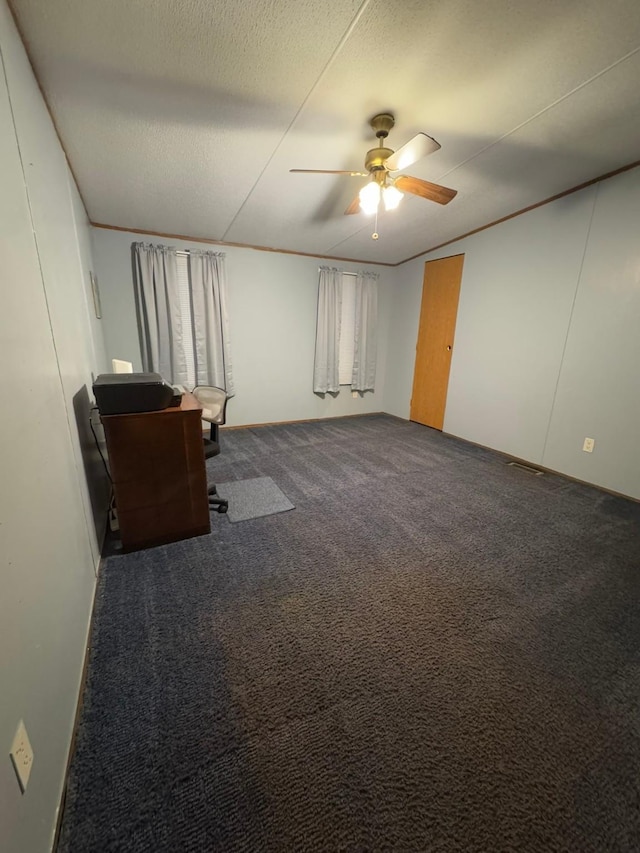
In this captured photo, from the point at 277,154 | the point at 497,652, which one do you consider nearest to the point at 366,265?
the point at 277,154

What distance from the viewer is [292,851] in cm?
78

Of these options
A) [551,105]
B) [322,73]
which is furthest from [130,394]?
[551,105]

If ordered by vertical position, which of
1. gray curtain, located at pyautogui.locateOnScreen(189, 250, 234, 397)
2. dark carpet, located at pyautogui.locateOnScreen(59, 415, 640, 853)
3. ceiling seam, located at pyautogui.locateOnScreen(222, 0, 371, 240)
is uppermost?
ceiling seam, located at pyautogui.locateOnScreen(222, 0, 371, 240)

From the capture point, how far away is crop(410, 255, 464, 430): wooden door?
4.00 meters

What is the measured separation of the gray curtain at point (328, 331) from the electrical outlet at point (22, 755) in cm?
432

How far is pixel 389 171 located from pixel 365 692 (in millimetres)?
2810

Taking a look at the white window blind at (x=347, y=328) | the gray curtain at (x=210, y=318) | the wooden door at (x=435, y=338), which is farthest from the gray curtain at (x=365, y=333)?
the gray curtain at (x=210, y=318)

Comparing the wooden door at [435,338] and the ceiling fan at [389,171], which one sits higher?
the ceiling fan at [389,171]

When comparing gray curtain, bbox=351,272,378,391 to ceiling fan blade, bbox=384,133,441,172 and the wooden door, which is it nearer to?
the wooden door

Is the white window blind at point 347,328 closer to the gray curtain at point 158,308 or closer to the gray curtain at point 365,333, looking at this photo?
the gray curtain at point 365,333

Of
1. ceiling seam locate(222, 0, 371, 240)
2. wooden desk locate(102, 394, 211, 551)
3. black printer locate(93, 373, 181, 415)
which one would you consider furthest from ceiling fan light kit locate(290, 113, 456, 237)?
wooden desk locate(102, 394, 211, 551)

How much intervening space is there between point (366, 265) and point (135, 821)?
17.8 ft

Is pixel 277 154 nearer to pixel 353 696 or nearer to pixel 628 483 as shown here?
pixel 353 696

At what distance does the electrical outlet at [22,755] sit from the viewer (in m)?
0.65
